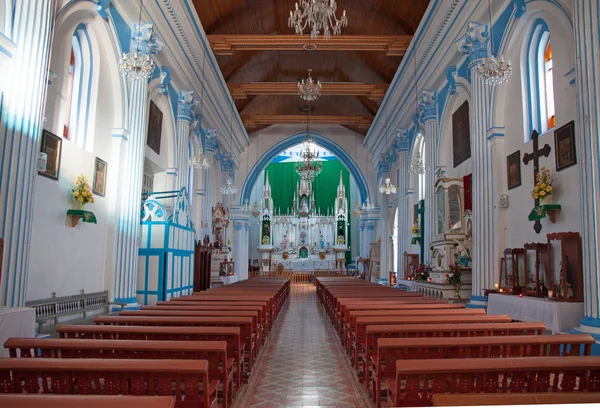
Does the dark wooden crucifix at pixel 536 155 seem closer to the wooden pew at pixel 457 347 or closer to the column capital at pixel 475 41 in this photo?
the column capital at pixel 475 41

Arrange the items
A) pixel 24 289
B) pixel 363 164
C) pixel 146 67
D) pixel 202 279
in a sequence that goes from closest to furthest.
A: pixel 24 289, pixel 146 67, pixel 202 279, pixel 363 164

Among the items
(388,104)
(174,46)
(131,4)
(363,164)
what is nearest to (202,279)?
(174,46)

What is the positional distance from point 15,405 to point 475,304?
8.20 metres

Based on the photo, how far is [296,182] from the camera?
1164 inches

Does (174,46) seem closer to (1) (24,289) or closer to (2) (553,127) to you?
(1) (24,289)

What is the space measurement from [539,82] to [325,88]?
391 inches

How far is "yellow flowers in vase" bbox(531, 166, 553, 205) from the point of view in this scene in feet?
22.9

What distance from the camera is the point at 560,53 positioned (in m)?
7.13

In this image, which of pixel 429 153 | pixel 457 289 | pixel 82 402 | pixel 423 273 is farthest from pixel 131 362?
pixel 429 153

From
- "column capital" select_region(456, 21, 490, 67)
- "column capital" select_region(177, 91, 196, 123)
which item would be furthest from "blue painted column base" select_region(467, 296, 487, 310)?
"column capital" select_region(177, 91, 196, 123)

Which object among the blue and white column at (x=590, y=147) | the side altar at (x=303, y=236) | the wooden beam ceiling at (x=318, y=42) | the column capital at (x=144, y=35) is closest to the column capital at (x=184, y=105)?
the wooden beam ceiling at (x=318, y=42)

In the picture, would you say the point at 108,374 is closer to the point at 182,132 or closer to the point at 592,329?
the point at 592,329

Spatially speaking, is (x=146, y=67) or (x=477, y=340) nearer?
(x=477, y=340)

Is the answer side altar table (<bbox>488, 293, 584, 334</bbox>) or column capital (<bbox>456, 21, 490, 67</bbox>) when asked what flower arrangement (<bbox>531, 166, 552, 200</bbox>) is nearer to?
side altar table (<bbox>488, 293, 584, 334</bbox>)
